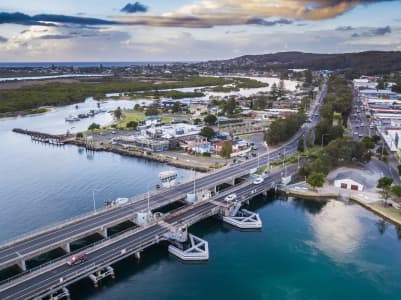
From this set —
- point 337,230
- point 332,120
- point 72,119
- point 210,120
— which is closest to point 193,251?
point 337,230

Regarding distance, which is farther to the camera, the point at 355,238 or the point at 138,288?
the point at 355,238

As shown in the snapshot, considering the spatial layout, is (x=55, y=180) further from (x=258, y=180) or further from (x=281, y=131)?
(x=281, y=131)

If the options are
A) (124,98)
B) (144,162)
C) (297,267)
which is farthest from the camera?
(124,98)

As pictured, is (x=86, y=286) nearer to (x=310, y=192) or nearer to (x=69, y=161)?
(x=310, y=192)

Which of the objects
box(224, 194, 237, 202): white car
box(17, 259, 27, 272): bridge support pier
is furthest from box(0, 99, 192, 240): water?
box(224, 194, 237, 202): white car

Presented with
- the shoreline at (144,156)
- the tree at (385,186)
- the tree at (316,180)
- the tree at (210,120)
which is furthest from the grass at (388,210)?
the tree at (210,120)

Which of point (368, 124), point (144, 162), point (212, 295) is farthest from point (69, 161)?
point (368, 124)

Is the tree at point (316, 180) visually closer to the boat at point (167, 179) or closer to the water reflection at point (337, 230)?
the water reflection at point (337, 230)

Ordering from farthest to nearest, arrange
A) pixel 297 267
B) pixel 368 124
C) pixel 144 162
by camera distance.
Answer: pixel 368 124 < pixel 144 162 < pixel 297 267
